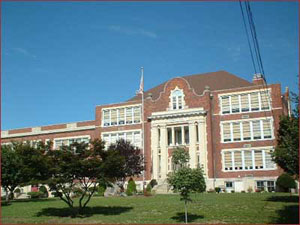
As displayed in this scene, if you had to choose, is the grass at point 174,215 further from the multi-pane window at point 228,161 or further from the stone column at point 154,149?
the stone column at point 154,149

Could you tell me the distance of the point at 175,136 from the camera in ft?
173

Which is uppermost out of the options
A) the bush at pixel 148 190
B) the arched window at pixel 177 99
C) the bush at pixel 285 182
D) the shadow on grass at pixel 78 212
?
the arched window at pixel 177 99

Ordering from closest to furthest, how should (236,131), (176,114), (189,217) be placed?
(189,217) → (236,131) → (176,114)

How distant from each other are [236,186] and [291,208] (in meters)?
24.2

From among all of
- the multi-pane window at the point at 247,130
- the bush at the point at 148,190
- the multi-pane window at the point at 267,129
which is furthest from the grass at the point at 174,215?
the multi-pane window at the point at 247,130

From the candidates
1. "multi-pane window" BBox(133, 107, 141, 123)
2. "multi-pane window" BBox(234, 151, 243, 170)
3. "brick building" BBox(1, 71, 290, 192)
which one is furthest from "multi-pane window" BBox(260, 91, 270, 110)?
"multi-pane window" BBox(133, 107, 141, 123)

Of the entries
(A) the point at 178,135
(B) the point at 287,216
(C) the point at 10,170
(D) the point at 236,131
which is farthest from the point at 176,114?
(B) the point at 287,216

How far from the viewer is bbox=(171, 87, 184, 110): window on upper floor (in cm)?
5167

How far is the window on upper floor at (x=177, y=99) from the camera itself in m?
51.7

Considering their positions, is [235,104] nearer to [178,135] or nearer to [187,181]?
[178,135]

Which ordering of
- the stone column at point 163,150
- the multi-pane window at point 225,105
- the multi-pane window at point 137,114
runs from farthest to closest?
the multi-pane window at point 137,114 → the stone column at point 163,150 → the multi-pane window at point 225,105

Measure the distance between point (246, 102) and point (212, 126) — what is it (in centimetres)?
536

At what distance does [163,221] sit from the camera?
18844 millimetres

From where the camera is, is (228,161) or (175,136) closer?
(228,161)
